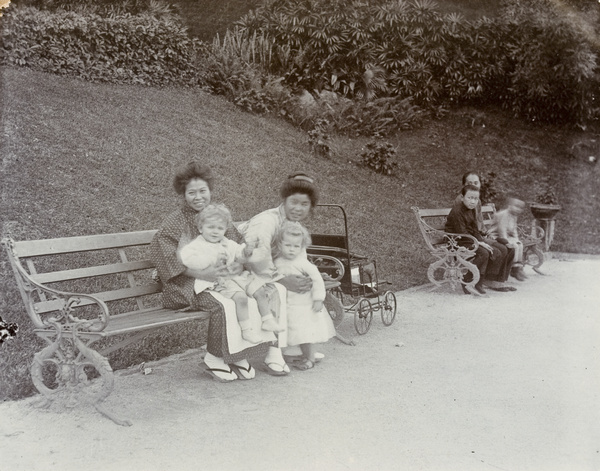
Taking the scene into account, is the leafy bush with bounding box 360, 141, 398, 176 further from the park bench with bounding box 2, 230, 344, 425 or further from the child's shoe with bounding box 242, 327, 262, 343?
the child's shoe with bounding box 242, 327, 262, 343

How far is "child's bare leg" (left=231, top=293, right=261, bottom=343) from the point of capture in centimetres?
406

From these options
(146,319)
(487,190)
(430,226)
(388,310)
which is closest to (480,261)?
(430,226)

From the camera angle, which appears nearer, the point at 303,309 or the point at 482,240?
the point at 303,309

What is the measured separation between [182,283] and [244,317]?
0.48 meters

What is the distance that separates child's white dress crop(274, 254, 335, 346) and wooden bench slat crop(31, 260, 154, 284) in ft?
3.19

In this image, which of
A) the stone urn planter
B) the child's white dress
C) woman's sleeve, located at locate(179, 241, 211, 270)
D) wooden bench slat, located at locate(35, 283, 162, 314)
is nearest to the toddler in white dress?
the child's white dress

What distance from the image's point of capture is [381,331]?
5.39 metres

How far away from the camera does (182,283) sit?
413 cm

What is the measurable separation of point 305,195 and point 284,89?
454 centimetres

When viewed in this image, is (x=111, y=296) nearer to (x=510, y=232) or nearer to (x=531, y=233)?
(x=510, y=232)

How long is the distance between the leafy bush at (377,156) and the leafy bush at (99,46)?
3252 mm

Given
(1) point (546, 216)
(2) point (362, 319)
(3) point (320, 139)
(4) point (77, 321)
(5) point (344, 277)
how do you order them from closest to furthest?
(4) point (77, 321), (5) point (344, 277), (2) point (362, 319), (1) point (546, 216), (3) point (320, 139)

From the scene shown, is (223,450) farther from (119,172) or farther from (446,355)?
(119,172)

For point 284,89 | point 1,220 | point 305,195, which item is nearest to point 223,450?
point 305,195
